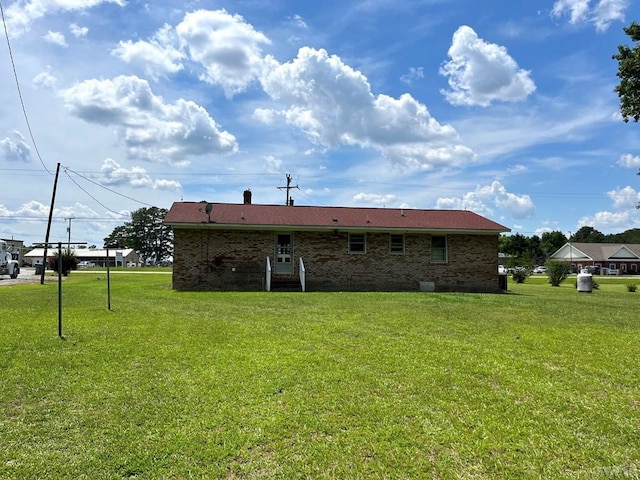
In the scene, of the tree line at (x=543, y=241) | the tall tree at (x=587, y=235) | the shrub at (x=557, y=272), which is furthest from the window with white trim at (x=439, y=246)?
the tall tree at (x=587, y=235)

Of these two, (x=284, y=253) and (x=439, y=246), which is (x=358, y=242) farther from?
(x=439, y=246)

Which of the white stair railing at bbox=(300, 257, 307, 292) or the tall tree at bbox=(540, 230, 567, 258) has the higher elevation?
the tall tree at bbox=(540, 230, 567, 258)

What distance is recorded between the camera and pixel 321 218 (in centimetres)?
2081

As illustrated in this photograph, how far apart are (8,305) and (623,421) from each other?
45.1 ft

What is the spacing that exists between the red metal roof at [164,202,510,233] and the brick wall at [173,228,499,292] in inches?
20.1

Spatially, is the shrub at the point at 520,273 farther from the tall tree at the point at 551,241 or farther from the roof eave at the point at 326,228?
the tall tree at the point at 551,241

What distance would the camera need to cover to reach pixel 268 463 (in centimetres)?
335

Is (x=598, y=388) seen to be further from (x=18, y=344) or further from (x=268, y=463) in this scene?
(x=18, y=344)

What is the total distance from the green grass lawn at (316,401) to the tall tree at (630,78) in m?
17.6

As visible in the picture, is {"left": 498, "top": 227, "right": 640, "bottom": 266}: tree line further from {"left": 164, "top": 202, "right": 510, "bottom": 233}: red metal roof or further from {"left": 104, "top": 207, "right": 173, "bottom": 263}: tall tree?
{"left": 104, "top": 207, "right": 173, "bottom": 263}: tall tree

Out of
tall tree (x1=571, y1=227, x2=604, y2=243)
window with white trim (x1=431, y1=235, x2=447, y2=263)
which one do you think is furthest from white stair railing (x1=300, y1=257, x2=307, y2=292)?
tall tree (x1=571, y1=227, x2=604, y2=243)

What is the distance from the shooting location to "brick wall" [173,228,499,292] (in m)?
→ 19.1

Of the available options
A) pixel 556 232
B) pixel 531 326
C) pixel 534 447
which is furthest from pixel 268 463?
pixel 556 232

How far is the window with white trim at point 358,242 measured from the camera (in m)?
20.4
